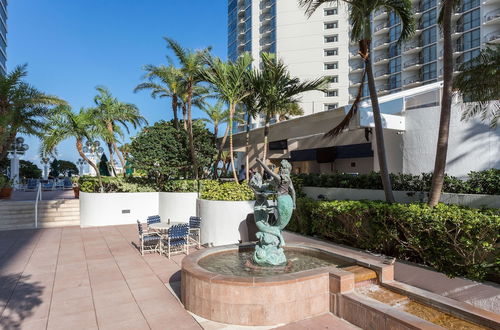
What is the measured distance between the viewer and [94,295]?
5.95 meters

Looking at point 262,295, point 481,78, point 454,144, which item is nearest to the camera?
point 262,295

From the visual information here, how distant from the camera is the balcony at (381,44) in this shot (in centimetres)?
4434

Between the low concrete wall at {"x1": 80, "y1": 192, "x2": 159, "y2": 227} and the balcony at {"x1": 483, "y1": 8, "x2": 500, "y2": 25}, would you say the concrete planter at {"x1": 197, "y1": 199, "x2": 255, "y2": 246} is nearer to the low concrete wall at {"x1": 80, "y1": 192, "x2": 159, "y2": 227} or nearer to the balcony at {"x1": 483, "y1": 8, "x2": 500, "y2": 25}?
the low concrete wall at {"x1": 80, "y1": 192, "x2": 159, "y2": 227}

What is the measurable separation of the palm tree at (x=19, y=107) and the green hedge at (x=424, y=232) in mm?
15371

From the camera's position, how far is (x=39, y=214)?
14117 millimetres

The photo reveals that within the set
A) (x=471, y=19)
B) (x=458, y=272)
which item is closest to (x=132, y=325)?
(x=458, y=272)

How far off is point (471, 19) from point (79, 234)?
43.5 meters

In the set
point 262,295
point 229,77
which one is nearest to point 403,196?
point 262,295

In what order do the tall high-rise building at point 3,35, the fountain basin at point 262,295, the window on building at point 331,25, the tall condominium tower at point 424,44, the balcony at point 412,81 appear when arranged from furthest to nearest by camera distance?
the tall high-rise building at point 3,35 < the window on building at point 331,25 < the balcony at point 412,81 < the tall condominium tower at point 424,44 < the fountain basin at point 262,295

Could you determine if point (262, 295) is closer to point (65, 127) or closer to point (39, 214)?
point (65, 127)

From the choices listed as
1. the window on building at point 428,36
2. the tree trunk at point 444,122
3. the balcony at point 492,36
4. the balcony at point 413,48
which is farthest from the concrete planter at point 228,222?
the balcony at point 413,48

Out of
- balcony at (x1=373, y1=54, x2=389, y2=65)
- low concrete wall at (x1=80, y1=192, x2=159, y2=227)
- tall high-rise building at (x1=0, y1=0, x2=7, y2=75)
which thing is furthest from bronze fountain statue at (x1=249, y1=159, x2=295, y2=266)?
tall high-rise building at (x1=0, y1=0, x2=7, y2=75)

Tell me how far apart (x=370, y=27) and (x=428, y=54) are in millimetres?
38844

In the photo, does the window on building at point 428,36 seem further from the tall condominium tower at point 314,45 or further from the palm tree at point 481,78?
the palm tree at point 481,78
